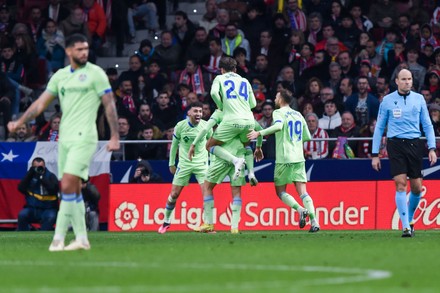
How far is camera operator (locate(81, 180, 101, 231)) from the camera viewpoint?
83.6ft

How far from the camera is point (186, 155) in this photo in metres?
23.1

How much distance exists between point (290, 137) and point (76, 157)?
7.42m

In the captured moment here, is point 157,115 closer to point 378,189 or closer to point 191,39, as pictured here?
point 191,39

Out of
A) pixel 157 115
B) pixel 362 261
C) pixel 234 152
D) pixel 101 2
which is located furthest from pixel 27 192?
pixel 362 261

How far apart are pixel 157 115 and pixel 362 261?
15.6 m

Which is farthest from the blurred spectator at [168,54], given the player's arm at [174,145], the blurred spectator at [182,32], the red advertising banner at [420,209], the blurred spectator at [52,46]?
the player's arm at [174,145]

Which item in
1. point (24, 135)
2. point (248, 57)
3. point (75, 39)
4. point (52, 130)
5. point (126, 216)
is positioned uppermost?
point (248, 57)

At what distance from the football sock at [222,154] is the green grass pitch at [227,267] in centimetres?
375

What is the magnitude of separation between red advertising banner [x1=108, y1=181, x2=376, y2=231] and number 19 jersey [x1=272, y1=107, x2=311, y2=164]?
378 cm

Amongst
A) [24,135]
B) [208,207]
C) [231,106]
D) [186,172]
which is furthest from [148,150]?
[231,106]

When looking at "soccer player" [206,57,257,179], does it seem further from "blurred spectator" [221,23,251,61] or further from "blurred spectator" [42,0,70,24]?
"blurred spectator" [42,0,70,24]

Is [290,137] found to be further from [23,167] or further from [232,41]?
[232,41]

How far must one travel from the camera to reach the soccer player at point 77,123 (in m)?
15.0

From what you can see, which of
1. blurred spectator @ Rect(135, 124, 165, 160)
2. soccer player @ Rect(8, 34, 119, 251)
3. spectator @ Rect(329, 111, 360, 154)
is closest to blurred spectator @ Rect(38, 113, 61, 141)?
blurred spectator @ Rect(135, 124, 165, 160)
